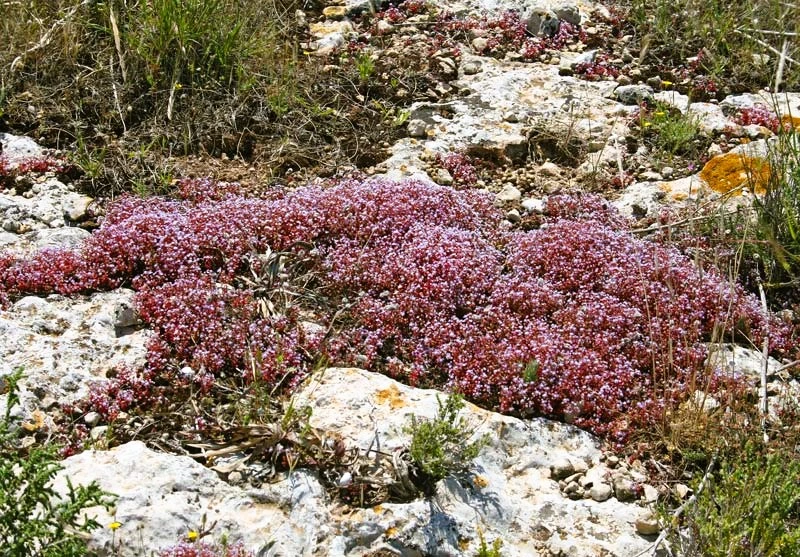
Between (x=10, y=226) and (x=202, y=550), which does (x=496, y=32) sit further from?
(x=202, y=550)

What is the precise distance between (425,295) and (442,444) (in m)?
1.47

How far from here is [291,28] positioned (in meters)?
8.88

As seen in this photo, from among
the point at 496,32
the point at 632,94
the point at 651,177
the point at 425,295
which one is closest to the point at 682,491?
the point at 425,295

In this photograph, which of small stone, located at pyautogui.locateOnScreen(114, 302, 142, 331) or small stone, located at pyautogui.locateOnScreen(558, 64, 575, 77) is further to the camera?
small stone, located at pyautogui.locateOnScreen(558, 64, 575, 77)

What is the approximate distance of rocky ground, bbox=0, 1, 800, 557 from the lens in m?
4.05

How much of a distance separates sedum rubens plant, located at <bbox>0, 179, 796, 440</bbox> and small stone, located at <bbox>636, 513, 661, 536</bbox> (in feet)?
2.13

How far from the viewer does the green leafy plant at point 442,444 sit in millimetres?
4277

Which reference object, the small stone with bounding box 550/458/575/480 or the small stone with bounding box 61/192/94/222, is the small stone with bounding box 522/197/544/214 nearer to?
the small stone with bounding box 550/458/575/480

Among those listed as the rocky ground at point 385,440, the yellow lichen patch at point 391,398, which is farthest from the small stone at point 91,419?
the yellow lichen patch at point 391,398

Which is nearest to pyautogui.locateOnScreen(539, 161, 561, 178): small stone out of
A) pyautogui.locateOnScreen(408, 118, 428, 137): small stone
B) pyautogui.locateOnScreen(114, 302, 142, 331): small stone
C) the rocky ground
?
the rocky ground

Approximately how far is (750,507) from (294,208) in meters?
3.66

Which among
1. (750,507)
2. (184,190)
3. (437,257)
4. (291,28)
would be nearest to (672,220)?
(437,257)

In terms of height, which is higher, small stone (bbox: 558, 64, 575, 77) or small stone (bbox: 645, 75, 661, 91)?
small stone (bbox: 558, 64, 575, 77)

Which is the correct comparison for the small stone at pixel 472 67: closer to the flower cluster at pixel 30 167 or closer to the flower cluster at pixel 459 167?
the flower cluster at pixel 459 167
